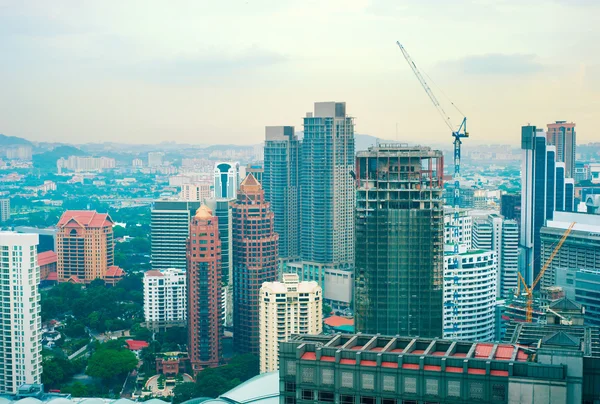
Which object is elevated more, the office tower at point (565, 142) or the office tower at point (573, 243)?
the office tower at point (565, 142)

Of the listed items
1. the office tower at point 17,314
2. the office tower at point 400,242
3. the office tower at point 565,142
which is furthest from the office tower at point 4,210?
the office tower at point 400,242

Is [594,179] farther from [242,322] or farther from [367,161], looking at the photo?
[367,161]

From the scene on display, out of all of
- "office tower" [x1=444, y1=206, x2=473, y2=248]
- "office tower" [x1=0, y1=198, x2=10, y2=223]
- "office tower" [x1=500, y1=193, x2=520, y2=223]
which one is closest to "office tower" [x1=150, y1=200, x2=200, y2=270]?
"office tower" [x1=444, y1=206, x2=473, y2=248]

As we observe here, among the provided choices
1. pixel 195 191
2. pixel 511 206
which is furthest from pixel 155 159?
pixel 511 206

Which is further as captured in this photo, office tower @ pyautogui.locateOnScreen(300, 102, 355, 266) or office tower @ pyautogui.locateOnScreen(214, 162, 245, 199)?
office tower @ pyautogui.locateOnScreen(214, 162, 245, 199)

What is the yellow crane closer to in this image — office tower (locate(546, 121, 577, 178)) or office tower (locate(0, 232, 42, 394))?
office tower (locate(546, 121, 577, 178))

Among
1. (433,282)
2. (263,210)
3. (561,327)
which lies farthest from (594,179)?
(561,327)

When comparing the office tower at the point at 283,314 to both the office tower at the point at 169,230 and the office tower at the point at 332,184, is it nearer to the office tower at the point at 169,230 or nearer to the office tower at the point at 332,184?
the office tower at the point at 169,230
